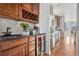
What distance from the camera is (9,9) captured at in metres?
2.00

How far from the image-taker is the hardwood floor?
203 centimetres

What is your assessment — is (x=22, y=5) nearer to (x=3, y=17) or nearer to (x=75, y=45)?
(x=3, y=17)

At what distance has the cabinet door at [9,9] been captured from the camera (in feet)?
6.47

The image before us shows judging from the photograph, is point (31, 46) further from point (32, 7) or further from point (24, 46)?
point (32, 7)

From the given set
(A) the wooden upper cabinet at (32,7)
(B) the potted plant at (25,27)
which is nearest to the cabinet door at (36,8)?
(A) the wooden upper cabinet at (32,7)

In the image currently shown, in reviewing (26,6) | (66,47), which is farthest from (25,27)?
(66,47)

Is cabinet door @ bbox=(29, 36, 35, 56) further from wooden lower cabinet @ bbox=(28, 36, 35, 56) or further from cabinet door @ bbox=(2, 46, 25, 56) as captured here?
cabinet door @ bbox=(2, 46, 25, 56)

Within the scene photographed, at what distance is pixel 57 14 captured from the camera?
2.06 meters

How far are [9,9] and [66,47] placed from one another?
0.91 metres

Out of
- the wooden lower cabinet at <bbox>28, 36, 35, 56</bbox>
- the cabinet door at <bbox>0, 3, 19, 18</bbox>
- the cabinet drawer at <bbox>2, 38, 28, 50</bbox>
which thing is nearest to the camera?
the cabinet drawer at <bbox>2, 38, 28, 50</bbox>

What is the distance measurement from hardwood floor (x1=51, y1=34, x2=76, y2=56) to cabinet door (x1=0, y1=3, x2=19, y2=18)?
0.74 meters

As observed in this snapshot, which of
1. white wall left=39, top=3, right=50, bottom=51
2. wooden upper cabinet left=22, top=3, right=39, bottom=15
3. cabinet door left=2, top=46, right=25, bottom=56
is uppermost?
wooden upper cabinet left=22, top=3, right=39, bottom=15

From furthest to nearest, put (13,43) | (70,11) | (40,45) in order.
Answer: (40,45) < (70,11) < (13,43)

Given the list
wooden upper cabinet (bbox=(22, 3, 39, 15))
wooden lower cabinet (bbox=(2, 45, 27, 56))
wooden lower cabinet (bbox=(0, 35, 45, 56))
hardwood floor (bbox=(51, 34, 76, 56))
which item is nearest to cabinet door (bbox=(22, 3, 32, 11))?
wooden upper cabinet (bbox=(22, 3, 39, 15))
